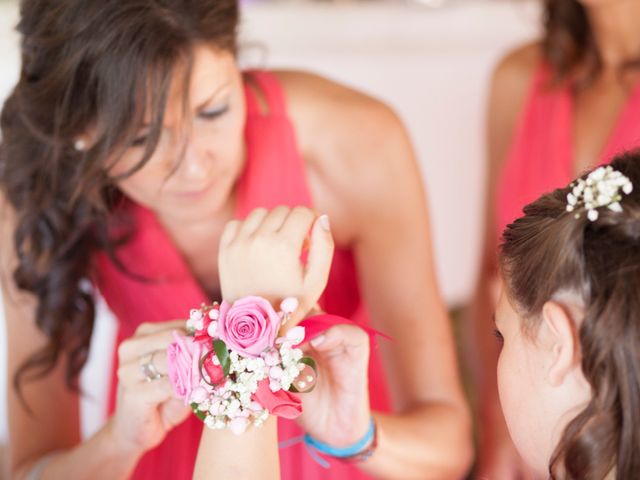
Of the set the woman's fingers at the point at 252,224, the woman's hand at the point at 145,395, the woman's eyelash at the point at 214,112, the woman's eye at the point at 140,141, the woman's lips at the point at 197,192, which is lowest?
the woman's hand at the point at 145,395

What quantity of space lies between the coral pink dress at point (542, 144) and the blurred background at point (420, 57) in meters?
0.93

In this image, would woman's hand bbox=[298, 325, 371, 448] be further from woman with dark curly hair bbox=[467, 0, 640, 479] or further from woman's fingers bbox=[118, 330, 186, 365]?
woman with dark curly hair bbox=[467, 0, 640, 479]

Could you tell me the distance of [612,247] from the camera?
37.9 inches

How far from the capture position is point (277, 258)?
1133 millimetres

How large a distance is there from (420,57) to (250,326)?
2378mm

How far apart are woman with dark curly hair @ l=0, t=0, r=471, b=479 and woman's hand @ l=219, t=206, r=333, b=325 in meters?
0.17

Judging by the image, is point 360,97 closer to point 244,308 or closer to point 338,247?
point 338,247

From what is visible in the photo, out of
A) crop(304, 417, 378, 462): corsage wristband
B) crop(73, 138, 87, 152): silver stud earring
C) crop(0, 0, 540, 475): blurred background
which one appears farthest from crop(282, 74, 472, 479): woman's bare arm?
crop(0, 0, 540, 475): blurred background

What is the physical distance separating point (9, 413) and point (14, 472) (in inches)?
4.0

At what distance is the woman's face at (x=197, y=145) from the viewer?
1397 mm

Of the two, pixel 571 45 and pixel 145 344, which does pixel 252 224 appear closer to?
pixel 145 344

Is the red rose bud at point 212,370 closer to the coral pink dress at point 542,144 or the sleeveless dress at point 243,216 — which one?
the sleeveless dress at point 243,216

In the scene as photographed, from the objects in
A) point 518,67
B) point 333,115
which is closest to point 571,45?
point 518,67

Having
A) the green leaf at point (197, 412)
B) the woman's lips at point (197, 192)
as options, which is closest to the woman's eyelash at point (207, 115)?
the woman's lips at point (197, 192)
